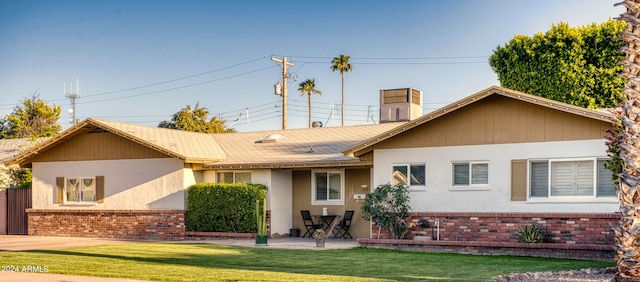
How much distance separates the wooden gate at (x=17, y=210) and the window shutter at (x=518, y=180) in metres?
18.2

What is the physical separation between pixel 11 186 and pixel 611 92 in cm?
2541

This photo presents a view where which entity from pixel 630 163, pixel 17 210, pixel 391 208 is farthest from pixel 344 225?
pixel 630 163

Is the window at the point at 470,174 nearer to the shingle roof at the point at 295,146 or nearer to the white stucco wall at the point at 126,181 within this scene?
the shingle roof at the point at 295,146

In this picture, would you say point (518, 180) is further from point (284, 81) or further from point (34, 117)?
point (34, 117)

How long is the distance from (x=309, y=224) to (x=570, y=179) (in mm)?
9532

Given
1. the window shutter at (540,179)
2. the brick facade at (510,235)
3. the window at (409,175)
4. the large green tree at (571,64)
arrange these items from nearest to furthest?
the brick facade at (510,235)
the window shutter at (540,179)
the window at (409,175)
the large green tree at (571,64)

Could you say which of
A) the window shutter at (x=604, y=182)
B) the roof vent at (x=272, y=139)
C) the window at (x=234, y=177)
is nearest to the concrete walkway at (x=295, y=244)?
the window at (x=234, y=177)

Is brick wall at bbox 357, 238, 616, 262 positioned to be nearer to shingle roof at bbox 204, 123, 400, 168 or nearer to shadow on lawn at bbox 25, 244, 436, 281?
shadow on lawn at bbox 25, 244, 436, 281

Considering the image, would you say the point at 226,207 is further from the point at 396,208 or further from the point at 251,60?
the point at 251,60

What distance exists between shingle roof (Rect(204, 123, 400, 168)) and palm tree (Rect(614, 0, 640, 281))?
1167cm

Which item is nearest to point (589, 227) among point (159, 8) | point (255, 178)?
point (255, 178)

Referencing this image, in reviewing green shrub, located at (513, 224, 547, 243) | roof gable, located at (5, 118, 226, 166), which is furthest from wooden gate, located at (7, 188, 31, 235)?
green shrub, located at (513, 224, 547, 243)

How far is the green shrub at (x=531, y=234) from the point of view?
17.9 metres

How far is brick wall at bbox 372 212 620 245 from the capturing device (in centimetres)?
1744
